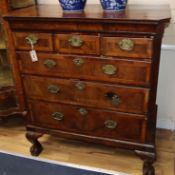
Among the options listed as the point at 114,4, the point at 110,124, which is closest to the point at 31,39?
the point at 114,4

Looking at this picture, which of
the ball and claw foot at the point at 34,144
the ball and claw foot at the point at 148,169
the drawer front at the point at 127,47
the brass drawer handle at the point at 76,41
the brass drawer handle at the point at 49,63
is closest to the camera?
the drawer front at the point at 127,47

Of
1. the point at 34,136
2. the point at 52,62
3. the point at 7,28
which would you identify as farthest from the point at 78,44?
the point at 34,136

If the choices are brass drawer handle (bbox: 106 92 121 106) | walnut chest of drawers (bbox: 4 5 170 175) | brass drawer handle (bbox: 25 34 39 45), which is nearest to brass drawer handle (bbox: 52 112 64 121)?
walnut chest of drawers (bbox: 4 5 170 175)

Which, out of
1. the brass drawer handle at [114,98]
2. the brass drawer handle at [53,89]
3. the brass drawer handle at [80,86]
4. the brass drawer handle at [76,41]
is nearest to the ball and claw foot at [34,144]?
the brass drawer handle at [53,89]

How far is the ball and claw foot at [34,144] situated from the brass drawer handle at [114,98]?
0.59 metres

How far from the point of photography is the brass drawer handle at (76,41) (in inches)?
49.3

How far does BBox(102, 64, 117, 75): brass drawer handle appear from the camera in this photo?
126 cm

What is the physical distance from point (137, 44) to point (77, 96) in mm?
460

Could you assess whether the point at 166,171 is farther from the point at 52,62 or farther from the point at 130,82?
the point at 52,62

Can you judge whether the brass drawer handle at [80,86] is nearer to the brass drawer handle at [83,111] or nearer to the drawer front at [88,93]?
the drawer front at [88,93]

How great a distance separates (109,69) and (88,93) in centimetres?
20

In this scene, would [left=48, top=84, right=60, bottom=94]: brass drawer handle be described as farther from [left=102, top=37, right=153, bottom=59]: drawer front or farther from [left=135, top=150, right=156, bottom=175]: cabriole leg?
[left=135, top=150, right=156, bottom=175]: cabriole leg

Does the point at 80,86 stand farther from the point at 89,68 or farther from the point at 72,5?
the point at 72,5

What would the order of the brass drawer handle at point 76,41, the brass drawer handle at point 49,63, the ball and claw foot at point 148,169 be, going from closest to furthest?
the brass drawer handle at point 76,41 < the brass drawer handle at point 49,63 < the ball and claw foot at point 148,169
